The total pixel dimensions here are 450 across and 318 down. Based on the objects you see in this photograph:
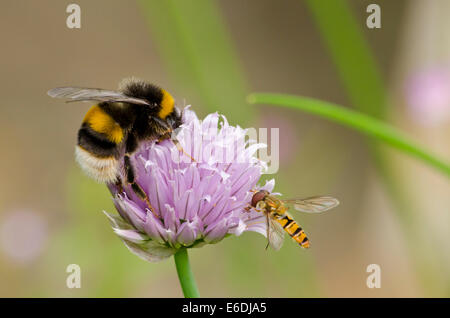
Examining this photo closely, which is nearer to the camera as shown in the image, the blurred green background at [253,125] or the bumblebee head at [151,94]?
the bumblebee head at [151,94]

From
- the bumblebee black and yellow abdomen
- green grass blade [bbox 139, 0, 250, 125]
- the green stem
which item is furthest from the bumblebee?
green grass blade [bbox 139, 0, 250, 125]

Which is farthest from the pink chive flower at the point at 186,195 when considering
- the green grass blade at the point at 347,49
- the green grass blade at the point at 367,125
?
the green grass blade at the point at 347,49

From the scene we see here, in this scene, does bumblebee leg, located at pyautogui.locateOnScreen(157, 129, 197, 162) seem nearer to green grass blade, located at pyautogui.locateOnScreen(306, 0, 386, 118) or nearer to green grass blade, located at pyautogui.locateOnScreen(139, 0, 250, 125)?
green grass blade, located at pyautogui.locateOnScreen(139, 0, 250, 125)

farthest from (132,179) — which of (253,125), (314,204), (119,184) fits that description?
(253,125)

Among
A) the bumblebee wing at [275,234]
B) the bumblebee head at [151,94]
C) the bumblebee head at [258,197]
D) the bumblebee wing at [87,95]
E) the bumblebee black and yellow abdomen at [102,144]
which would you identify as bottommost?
the bumblebee wing at [275,234]

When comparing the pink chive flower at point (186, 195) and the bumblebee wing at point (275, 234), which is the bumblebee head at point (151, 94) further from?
the bumblebee wing at point (275, 234)

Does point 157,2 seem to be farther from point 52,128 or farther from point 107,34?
point 107,34

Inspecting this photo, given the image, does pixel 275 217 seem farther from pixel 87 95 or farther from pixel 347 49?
pixel 347 49
